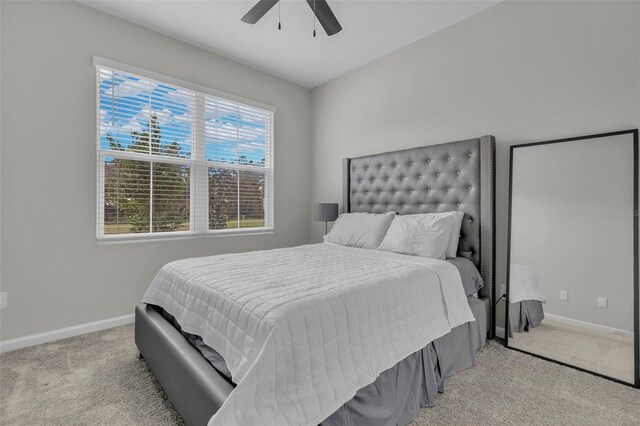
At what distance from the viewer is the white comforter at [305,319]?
1.13 meters

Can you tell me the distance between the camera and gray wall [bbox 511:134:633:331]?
1964mm

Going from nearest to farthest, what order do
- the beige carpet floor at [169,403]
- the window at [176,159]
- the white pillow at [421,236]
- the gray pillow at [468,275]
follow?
the beige carpet floor at [169,403] → the gray pillow at [468,275] → the white pillow at [421,236] → the window at [176,159]

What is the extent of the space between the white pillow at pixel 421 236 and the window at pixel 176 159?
1.89m

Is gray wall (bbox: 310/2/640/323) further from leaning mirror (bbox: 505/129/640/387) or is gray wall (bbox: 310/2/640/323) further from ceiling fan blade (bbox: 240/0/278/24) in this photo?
ceiling fan blade (bbox: 240/0/278/24)

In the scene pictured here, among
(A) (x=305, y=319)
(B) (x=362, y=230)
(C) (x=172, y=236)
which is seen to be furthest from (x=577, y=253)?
(C) (x=172, y=236)

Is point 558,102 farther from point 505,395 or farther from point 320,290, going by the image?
point 320,290

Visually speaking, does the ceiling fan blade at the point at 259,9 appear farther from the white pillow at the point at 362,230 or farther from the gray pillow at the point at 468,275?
the gray pillow at the point at 468,275

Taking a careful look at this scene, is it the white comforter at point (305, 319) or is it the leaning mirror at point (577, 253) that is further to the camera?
the leaning mirror at point (577, 253)

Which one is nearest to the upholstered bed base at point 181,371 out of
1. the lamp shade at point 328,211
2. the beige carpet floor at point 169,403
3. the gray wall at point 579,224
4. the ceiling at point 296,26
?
the beige carpet floor at point 169,403

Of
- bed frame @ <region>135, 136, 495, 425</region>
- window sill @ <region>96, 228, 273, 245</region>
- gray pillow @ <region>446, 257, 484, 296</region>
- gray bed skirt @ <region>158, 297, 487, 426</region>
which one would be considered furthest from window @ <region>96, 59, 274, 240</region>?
gray pillow @ <region>446, 257, 484, 296</region>

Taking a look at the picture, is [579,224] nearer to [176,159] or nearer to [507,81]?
[507,81]

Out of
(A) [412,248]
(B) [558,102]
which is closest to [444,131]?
(B) [558,102]

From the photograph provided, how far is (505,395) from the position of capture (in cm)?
177

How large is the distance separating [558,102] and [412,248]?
1.57 m
